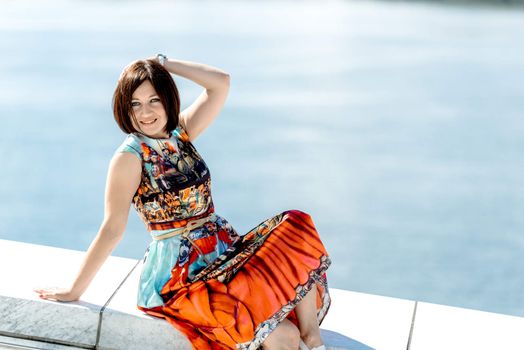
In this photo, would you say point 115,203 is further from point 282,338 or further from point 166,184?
point 282,338

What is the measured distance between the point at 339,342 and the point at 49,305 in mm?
942

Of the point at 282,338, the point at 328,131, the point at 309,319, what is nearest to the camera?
the point at 282,338

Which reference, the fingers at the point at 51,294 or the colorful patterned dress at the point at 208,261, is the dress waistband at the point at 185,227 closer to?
the colorful patterned dress at the point at 208,261

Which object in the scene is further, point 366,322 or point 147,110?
point 366,322

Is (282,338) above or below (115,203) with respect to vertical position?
below

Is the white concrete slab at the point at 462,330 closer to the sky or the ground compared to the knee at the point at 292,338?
closer to the sky

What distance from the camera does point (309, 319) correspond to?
345 centimetres

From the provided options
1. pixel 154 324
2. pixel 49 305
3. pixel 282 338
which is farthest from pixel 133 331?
pixel 282 338

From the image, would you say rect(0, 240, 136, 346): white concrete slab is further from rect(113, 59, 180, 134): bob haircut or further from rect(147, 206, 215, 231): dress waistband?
rect(113, 59, 180, 134): bob haircut

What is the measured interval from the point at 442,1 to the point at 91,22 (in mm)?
4744

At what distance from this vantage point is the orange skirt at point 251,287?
3352 millimetres

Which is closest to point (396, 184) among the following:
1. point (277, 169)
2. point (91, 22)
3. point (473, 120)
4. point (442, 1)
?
point (277, 169)

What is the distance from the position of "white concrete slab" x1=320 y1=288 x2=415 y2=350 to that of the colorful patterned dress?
10cm

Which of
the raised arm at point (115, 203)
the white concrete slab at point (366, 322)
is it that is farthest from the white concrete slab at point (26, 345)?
the white concrete slab at point (366, 322)
